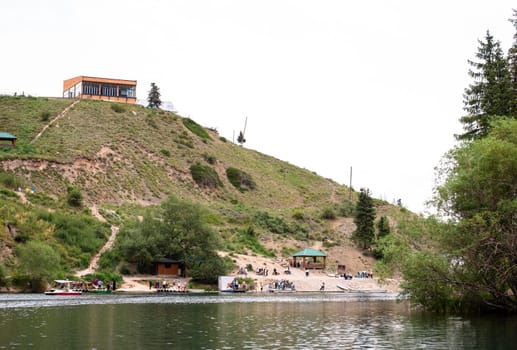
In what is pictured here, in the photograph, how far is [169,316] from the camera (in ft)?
115

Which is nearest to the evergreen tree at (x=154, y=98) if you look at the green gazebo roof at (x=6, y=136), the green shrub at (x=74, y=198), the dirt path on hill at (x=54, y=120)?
the dirt path on hill at (x=54, y=120)

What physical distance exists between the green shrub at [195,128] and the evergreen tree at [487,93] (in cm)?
7222

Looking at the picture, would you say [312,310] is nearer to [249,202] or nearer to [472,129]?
[472,129]

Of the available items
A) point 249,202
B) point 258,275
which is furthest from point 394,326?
point 249,202

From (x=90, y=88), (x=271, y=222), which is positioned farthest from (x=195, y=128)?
(x=271, y=222)

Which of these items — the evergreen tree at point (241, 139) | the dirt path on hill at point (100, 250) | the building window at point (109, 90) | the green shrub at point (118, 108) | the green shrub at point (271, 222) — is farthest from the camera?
the evergreen tree at point (241, 139)

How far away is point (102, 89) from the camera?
385ft

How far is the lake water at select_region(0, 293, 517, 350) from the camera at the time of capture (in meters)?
24.3

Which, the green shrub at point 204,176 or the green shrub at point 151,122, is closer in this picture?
the green shrub at point 204,176

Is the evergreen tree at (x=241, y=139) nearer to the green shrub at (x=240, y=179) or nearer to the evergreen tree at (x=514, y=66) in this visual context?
the green shrub at (x=240, y=179)

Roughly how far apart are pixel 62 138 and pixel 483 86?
63.5 meters

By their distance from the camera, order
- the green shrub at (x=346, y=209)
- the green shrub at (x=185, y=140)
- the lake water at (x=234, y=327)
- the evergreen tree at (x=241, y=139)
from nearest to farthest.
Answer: the lake water at (x=234, y=327) → the green shrub at (x=346, y=209) → the green shrub at (x=185, y=140) → the evergreen tree at (x=241, y=139)

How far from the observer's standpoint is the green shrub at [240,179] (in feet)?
345

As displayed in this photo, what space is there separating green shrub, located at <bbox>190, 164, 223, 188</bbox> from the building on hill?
23320 mm
